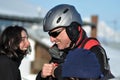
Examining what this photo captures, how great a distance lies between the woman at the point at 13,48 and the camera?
3.87m

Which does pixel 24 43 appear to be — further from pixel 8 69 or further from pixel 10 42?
pixel 8 69

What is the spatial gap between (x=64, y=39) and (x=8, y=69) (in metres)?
0.86

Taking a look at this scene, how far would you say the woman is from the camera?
3.87m

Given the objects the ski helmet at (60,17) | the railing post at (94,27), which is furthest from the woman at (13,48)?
the railing post at (94,27)

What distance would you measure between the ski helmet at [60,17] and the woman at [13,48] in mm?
750

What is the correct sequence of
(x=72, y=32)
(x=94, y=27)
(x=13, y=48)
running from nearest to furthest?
(x=72, y=32)
(x=13, y=48)
(x=94, y=27)

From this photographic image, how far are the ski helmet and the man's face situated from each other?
38 mm

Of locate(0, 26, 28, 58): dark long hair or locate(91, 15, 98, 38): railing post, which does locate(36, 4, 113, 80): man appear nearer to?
locate(0, 26, 28, 58): dark long hair

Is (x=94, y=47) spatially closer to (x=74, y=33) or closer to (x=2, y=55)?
(x=74, y=33)

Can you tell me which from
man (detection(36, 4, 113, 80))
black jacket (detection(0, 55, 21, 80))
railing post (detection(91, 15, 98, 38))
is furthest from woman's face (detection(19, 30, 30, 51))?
railing post (detection(91, 15, 98, 38))

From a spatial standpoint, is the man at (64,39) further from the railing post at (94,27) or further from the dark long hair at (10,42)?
the railing post at (94,27)

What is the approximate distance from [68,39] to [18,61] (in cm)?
100

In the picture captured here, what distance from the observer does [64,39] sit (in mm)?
3160

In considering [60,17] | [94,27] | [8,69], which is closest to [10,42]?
[8,69]
